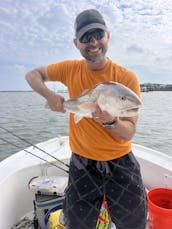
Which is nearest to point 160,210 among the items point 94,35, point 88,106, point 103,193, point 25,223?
point 103,193

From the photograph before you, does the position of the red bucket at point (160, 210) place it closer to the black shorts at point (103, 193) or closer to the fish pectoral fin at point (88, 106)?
the black shorts at point (103, 193)

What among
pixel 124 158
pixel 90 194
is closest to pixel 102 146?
pixel 124 158

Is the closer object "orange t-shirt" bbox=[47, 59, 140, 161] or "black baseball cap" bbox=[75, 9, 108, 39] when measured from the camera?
"black baseball cap" bbox=[75, 9, 108, 39]

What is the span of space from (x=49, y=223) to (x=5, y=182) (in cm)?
86

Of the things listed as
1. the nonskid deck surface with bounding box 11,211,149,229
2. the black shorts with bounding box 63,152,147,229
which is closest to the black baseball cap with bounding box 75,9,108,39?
the black shorts with bounding box 63,152,147,229

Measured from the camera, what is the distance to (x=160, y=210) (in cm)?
260

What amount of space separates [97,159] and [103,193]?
0.33 m

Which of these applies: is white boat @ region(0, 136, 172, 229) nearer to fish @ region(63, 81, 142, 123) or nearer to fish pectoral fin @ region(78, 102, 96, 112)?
fish pectoral fin @ region(78, 102, 96, 112)

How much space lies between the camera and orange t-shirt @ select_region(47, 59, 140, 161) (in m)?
2.12

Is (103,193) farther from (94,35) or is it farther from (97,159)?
(94,35)

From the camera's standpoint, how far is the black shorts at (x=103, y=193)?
7.25ft

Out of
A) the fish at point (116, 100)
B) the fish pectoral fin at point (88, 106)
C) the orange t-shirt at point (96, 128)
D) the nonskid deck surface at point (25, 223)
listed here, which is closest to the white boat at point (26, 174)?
the nonskid deck surface at point (25, 223)

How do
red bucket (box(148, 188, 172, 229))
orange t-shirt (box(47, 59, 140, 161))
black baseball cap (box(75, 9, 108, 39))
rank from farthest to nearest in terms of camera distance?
red bucket (box(148, 188, 172, 229))
orange t-shirt (box(47, 59, 140, 161))
black baseball cap (box(75, 9, 108, 39))

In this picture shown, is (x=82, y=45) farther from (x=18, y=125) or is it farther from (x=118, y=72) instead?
(x=18, y=125)
